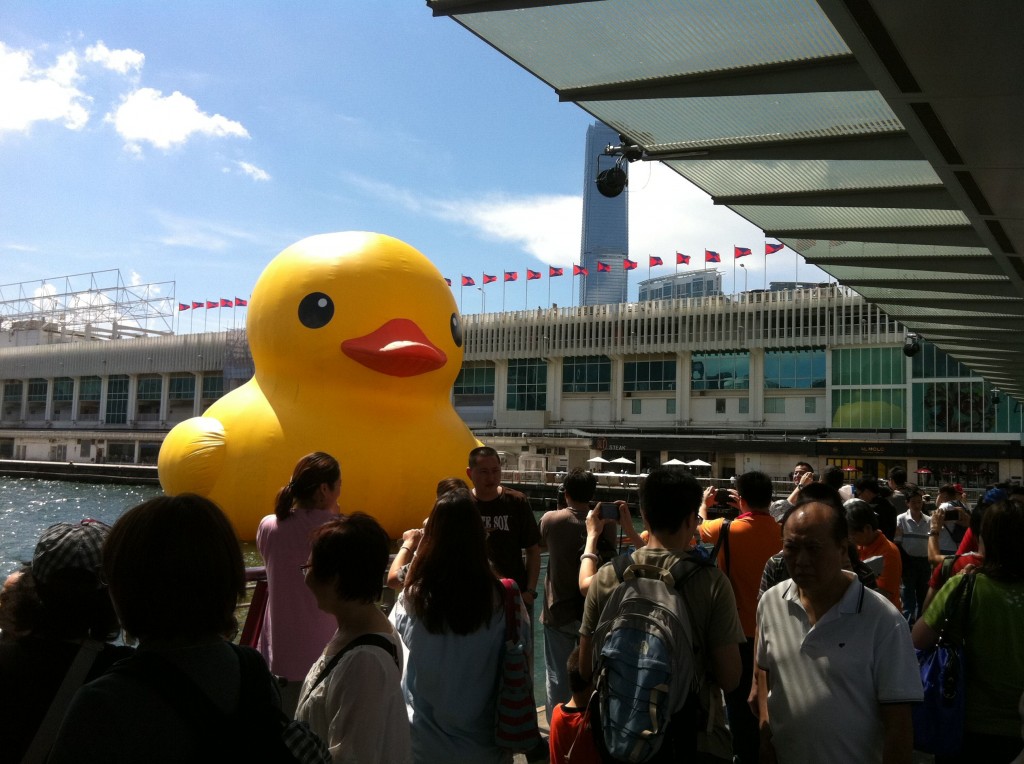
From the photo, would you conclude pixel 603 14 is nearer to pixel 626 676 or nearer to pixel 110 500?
pixel 626 676

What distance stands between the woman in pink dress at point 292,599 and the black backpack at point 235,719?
2155mm

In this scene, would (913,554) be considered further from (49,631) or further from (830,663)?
(49,631)

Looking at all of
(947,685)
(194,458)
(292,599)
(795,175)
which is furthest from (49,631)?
(194,458)

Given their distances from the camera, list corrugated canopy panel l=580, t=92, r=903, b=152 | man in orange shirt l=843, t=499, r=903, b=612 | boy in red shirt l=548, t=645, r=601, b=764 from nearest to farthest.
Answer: boy in red shirt l=548, t=645, r=601, b=764, man in orange shirt l=843, t=499, r=903, b=612, corrugated canopy panel l=580, t=92, r=903, b=152

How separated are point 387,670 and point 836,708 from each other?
146 centimetres

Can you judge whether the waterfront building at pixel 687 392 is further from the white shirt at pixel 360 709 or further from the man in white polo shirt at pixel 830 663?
the white shirt at pixel 360 709

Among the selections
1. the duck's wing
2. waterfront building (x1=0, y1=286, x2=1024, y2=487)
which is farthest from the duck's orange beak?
waterfront building (x1=0, y1=286, x2=1024, y2=487)

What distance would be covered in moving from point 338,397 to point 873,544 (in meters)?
8.28

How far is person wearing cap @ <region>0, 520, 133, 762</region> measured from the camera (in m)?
2.04

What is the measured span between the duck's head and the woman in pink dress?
7.28 meters

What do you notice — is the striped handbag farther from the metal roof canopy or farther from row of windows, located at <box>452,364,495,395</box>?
row of windows, located at <box>452,364,495,395</box>

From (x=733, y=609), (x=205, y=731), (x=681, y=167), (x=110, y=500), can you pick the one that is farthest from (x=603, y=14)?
(x=110, y=500)

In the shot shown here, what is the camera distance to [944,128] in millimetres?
4258

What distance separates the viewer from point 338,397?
11727mm
